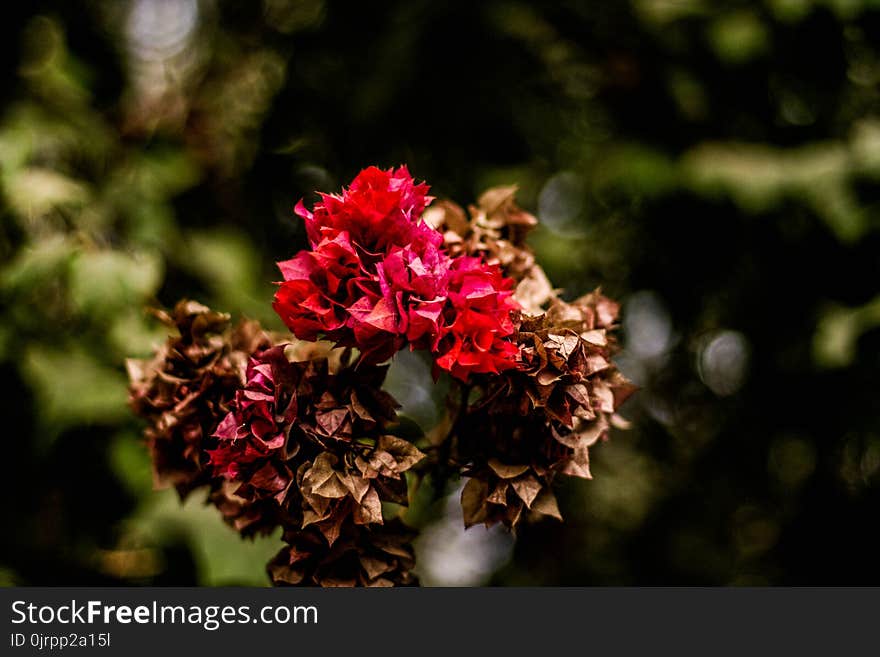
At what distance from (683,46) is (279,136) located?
3.35ft

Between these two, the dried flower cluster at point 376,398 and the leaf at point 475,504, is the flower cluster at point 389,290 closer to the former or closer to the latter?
the dried flower cluster at point 376,398

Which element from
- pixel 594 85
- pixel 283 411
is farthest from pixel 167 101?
pixel 283 411

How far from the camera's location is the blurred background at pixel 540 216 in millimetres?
1576

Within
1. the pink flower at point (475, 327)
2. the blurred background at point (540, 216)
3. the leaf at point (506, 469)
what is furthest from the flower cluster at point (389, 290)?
the blurred background at point (540, 216)

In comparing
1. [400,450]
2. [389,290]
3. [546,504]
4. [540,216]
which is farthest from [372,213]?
[540,216]

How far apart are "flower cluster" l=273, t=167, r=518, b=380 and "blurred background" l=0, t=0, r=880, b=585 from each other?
0.69 m

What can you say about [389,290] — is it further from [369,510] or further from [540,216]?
[540,216]

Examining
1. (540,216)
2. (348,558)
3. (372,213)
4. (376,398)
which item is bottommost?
(348,558)

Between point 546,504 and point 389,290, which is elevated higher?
point 389,290

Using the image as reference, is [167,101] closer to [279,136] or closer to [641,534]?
[279,136]

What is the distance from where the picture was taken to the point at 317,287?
2.42ft

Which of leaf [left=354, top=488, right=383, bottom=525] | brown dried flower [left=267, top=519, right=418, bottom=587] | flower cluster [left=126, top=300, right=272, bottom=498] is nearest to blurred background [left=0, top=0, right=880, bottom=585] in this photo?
flower cluster [left=126, top=300, right=272, bottom=498]

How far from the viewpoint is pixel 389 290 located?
72 cm

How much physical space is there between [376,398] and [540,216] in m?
1.49
